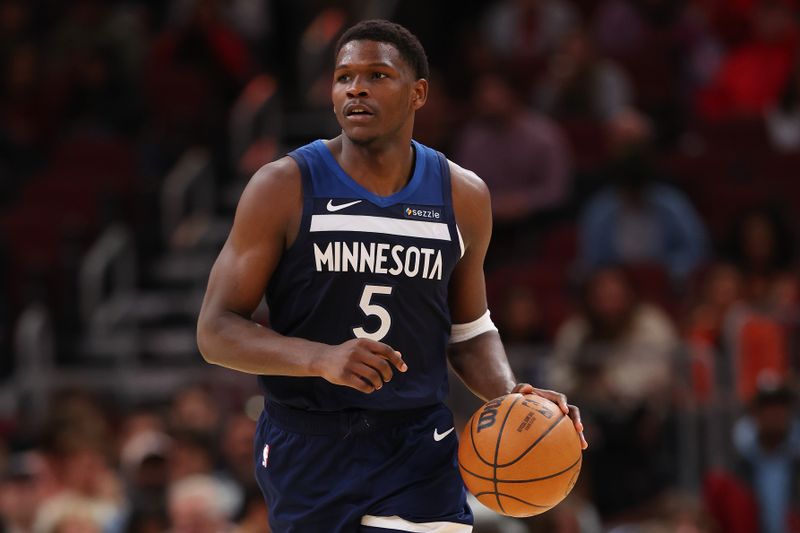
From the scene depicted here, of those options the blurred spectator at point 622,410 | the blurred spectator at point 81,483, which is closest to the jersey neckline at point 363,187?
the blurred spectator at point 622,410

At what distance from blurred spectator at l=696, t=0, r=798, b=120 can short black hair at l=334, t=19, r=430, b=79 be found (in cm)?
859

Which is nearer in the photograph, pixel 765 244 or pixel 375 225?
pixel 375 225

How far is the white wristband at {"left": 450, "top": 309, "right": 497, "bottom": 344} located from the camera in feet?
16.5

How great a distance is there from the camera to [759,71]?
43.1ft

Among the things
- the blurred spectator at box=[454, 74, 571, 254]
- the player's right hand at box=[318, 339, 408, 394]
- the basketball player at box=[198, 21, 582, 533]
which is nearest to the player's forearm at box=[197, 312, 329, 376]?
the basketball player at box=[198, 21, 582, 533]

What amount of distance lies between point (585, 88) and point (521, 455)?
888 cm

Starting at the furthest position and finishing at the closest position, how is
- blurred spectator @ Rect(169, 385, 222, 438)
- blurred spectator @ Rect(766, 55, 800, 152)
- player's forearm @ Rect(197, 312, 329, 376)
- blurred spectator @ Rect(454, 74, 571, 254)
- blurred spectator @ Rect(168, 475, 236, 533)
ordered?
blurred spectator @ Rect(766, 55, 800, 152), blurred spectator @ Rect(454, 74, 571, 254), blurred spectator @ Rect(169, 385, 222, 438), blurred spectator @ Rect(168, 475, 236, 533), player's forearm @ Rect(197, 312, 329, 376)

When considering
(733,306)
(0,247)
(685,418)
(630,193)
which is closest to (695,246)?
(630,193)

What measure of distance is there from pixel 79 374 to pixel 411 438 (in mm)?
7135

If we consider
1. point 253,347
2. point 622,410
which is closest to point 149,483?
point 622,410

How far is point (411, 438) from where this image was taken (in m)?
4.69

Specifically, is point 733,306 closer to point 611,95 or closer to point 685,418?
point 685,418

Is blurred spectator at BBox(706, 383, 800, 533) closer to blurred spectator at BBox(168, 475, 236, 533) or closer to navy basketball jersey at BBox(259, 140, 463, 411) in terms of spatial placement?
blurred spectator at BBox(168, 475, 236, 533)

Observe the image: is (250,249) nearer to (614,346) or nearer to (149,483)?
(149,483)
